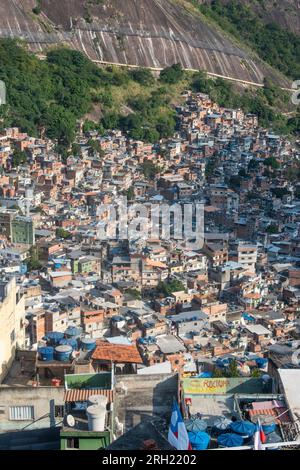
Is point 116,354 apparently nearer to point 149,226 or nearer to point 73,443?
point 73,443

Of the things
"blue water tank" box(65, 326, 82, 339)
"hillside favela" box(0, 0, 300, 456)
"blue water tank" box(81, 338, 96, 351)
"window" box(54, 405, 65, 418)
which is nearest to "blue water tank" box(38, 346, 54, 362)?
"hillside favela" box(0, 0, 300, 456)

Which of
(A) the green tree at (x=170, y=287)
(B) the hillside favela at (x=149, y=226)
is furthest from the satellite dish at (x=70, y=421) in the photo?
(A) the green tree at (x=170, y=287)

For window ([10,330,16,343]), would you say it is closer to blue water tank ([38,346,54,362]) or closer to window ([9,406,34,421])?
blue water tank ([38,346,54,362])

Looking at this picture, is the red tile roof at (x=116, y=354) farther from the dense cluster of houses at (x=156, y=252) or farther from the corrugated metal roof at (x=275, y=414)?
the corrugated metal roof at (x=275, y=414)

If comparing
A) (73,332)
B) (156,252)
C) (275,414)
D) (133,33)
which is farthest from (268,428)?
(133,33)

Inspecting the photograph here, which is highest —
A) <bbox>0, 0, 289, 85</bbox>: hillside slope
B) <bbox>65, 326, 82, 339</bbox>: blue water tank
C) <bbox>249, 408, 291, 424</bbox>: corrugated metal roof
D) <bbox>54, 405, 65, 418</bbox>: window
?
<bbox>0, 0, 289, 85</bbox>: hillside slope

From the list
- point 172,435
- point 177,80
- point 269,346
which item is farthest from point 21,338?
point 177,80
